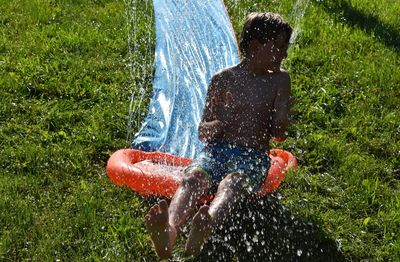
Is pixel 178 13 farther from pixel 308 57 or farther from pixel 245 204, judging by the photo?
pixel 245 204

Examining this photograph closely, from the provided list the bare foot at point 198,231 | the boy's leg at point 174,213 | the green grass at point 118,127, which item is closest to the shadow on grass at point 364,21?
the green grass at point 118,127

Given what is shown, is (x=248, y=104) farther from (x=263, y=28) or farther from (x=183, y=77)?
(x=183, y=77)

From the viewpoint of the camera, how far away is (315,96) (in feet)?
17.0

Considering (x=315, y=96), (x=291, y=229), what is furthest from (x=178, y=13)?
(x=291, y=229)

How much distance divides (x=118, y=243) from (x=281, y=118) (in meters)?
1.12

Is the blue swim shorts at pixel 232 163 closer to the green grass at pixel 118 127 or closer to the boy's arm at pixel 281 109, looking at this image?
the boy's arm at pixel 281 109

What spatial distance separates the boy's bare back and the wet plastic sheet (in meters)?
0.67

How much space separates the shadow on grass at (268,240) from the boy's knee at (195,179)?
26cm

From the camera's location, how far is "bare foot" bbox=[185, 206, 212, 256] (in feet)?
10.1

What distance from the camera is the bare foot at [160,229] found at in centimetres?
305

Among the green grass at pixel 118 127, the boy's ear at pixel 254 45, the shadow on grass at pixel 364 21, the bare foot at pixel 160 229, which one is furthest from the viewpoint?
the shadow on grass at pixel 364 21

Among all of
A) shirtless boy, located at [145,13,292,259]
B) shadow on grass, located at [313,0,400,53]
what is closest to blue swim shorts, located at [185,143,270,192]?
shirtless boy, located at [145,13,292,259]

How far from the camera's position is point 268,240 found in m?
3.60

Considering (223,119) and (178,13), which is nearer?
(223,119)
